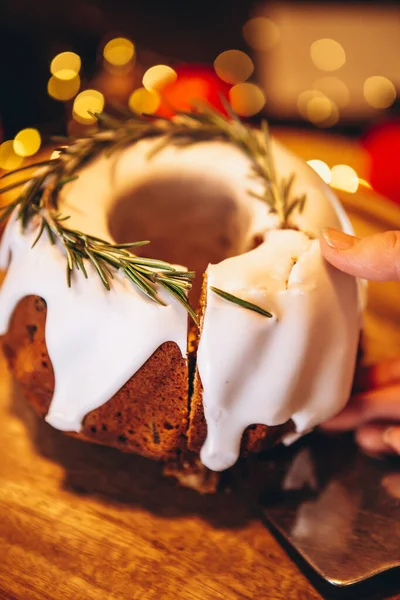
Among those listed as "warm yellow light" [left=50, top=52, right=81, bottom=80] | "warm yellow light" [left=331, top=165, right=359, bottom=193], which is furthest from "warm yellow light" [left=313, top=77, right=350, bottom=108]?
"warm yellow light" [left=50, top=52, right=81, bottom=80]

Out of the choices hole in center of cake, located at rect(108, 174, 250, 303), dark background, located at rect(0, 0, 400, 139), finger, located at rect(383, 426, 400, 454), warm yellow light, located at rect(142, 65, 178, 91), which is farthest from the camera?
dark background, located at rect(0, 0, 400, 139)

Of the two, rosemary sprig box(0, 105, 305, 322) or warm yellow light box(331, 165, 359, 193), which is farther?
warm yellow light box(331, 165, 359, 193)

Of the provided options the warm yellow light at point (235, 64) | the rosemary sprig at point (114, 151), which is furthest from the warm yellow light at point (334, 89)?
the rosemary sprig at point (114, 151)

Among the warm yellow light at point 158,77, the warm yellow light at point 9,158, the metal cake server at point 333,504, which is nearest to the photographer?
the metal cake server at point 333,504

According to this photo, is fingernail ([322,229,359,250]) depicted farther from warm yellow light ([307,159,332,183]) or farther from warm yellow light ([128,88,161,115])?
warm yellow light ([128,88,161,115])

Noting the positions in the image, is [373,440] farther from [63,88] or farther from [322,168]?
[63,88]

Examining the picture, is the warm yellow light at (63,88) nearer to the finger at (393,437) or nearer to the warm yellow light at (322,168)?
the warm yellow light at (322,168)

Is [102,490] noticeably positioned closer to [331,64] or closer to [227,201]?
[227,201]
